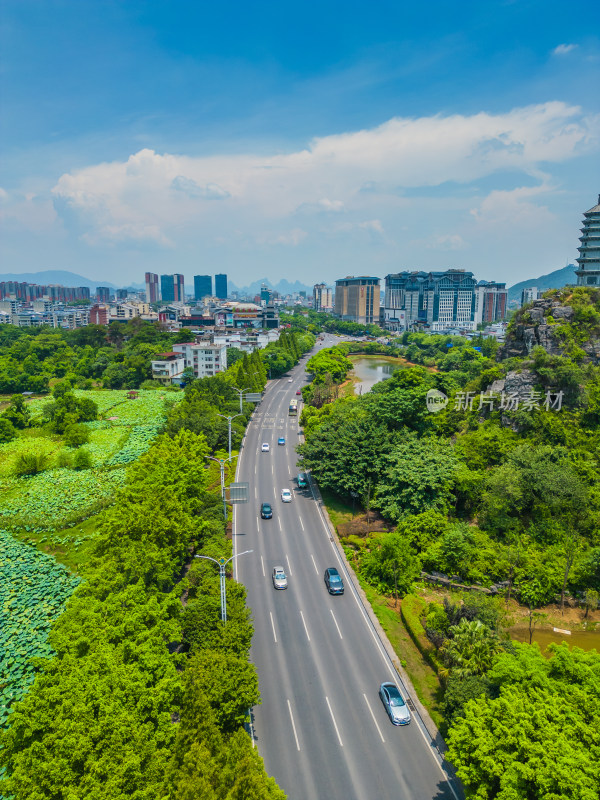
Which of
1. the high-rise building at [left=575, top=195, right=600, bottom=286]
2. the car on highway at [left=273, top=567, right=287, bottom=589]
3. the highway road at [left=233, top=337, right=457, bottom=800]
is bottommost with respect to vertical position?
the highway road at [left=233, top=337, right=457, bottom=800]

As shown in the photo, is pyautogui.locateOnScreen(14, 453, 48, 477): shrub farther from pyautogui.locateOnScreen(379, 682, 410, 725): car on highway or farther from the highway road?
pyautogui.locateOnScreen(379, 682, 410, 725): car on highway

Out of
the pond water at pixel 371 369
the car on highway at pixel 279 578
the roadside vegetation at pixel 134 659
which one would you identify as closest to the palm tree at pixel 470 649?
the roadside vegetation at pixel 134 659

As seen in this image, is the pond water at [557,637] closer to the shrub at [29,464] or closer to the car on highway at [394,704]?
the car on highway at [394,704]

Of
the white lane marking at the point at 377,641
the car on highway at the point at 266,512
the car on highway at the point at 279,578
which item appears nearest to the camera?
the white lane marking at the point at 377,641

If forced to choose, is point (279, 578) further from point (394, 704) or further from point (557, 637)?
point (557, 637)

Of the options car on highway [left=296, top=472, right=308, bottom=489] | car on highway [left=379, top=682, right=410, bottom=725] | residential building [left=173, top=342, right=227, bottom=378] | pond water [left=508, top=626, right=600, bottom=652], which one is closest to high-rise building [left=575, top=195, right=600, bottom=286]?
car on highway [left=296, top=472, right=308, bottom=489]

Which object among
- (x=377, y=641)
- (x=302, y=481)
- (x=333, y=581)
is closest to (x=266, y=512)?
(x=302, y=481)

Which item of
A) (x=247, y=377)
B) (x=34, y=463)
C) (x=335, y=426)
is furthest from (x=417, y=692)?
(x=247, y=377)
